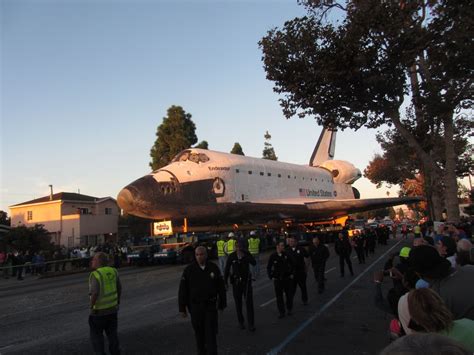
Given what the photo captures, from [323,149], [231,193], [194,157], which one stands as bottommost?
[231,193]

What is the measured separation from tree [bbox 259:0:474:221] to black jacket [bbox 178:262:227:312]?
8.06m

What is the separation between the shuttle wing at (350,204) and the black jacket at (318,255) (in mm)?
15480

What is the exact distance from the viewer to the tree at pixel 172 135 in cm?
4341

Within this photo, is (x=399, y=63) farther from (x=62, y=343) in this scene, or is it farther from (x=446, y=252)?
(x=62, y=343)

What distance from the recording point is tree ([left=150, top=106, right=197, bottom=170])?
43.4 metres

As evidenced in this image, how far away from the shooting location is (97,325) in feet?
18.2

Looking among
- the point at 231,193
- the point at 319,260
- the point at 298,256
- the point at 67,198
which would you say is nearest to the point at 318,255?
the point at 319,260

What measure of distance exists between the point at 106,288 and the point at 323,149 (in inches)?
1472

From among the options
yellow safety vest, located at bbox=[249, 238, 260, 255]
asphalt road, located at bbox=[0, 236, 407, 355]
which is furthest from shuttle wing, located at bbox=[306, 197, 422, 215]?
asphalt road, located at bbox=[0, 236, 407, 355]

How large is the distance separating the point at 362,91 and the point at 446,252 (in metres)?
7.77

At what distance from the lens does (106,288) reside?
5.71 metres

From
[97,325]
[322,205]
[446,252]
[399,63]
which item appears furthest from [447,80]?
[322,205]

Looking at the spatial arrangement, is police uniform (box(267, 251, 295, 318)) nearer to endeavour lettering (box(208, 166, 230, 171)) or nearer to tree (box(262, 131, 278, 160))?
endeavour lettering (box(208, 166, 230, 171))

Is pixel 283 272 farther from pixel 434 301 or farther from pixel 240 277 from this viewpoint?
pixel 434 301
